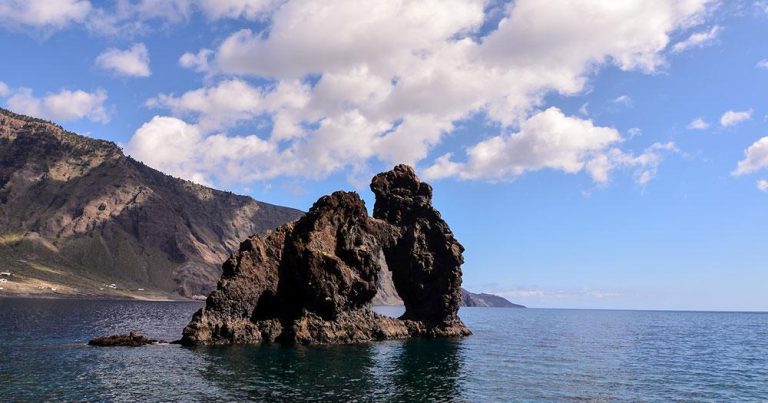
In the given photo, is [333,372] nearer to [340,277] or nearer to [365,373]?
[365,373]

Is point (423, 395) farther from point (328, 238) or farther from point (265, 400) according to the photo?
point (328, 238)

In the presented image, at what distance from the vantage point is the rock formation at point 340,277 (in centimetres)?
7856

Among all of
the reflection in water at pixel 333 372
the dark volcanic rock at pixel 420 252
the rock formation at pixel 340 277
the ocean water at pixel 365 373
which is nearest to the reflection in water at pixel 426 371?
the reflection in water at pixel 333 372

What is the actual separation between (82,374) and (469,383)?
37.0 m

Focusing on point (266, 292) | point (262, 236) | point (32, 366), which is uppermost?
point (262, 236)

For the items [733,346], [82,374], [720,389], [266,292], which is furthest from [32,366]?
[733,346]

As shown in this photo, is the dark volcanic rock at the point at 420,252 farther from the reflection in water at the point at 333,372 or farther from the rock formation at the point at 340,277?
the reflection in water at the point at 333,372

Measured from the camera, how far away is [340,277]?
3253 inches

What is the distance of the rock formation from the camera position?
78.6 m

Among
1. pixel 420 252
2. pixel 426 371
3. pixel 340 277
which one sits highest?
pixel 420 252

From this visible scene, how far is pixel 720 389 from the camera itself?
175ft

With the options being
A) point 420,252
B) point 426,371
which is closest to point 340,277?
point 420,252

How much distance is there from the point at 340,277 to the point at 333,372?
92.2 feet

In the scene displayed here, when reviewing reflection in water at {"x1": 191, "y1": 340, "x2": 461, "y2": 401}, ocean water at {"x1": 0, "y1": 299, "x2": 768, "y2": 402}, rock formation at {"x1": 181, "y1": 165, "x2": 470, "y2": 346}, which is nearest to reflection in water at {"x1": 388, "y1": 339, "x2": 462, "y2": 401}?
reflection in water at {"x1": 191, "y1": 340, "x2": 461, "y2": 401}
